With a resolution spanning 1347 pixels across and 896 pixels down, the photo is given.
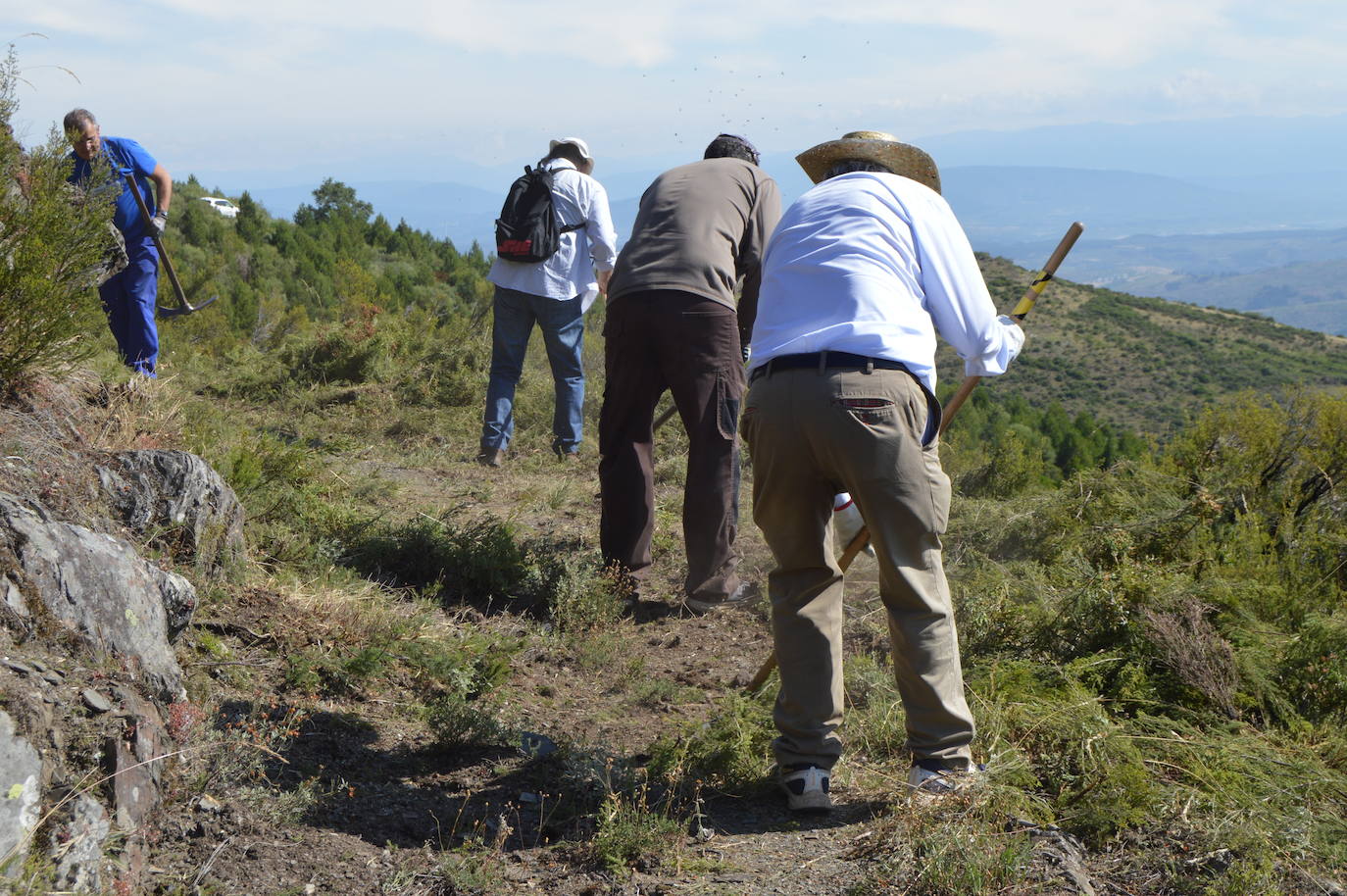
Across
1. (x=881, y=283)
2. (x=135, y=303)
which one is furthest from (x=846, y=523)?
(x=135, y=303)

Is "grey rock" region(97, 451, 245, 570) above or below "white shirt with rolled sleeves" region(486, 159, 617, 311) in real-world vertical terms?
below

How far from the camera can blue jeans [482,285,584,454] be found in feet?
22.4

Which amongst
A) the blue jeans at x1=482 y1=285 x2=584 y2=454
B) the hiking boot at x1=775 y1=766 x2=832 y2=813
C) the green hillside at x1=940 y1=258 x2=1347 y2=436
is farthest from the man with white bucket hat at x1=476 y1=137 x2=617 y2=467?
the green hillside at x1=940 y1=258 x2=1347 y2=436

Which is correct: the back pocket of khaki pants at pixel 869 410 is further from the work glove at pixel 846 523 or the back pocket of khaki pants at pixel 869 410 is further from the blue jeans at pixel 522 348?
the blue jeans at pixel 522 348

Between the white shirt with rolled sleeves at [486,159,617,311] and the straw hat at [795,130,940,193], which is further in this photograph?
the white shirt with rolled sleeves at [486,159,617,311]

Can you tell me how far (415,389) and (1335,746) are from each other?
674cm

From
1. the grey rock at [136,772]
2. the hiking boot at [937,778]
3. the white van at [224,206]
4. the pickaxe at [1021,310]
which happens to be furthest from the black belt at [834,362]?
the white van at [224,206]

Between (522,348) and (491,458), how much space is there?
0.75 meters

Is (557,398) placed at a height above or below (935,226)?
below

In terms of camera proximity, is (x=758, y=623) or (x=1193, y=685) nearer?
(x=1193, y=685)

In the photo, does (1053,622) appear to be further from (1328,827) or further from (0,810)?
(0,810)

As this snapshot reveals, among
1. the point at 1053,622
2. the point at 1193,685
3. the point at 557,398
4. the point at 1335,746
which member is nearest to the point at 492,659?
the point at 1053,622

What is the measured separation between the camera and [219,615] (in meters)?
3.60

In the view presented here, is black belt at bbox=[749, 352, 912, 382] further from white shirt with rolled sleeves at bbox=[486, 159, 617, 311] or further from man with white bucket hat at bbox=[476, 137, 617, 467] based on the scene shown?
white shirt with rolled sleeves at bbox=[486, 159, 617, 311]
